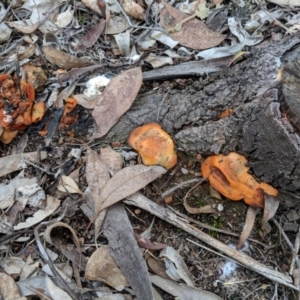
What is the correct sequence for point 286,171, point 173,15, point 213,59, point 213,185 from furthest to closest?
point 173,15 < point 213,59 < point 213,185 < point 286,171

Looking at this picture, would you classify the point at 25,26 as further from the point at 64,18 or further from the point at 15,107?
the point at 15,107

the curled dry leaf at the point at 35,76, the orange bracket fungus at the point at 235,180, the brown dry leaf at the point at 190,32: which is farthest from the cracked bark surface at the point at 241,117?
the curled dry leaf at the point at 35,76

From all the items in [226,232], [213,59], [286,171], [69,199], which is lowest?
[226,232]

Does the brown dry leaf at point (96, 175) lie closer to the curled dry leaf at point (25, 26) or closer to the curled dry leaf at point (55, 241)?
the curled dry leaf at point (55, 241)

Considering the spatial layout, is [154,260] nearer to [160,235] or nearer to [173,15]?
[160,235]

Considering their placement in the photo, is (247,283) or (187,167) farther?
(187,167)

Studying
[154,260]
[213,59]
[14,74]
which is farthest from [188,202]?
[14,74]

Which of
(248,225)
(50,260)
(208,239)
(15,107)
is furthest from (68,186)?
(248,225)

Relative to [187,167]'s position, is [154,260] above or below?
below
